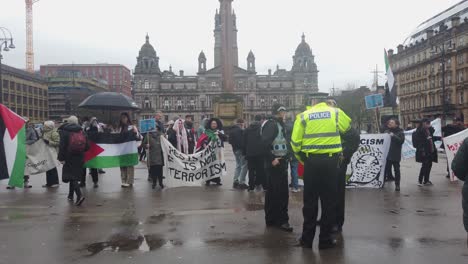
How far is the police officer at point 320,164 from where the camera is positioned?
546 centimetres

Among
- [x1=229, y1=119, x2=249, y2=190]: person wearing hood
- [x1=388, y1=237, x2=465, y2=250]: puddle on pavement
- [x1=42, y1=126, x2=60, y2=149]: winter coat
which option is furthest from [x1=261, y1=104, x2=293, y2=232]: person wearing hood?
[x1=42, y1=126, x2=60, y2=149]: winter coat

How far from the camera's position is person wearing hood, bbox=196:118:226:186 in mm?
11156

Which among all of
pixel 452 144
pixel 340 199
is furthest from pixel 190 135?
pixel 452 144

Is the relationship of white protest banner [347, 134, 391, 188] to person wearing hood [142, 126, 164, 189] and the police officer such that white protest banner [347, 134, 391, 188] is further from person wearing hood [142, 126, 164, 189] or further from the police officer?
the police officer

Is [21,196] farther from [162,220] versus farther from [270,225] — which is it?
[270,225]

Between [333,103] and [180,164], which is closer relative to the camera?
[333,103]

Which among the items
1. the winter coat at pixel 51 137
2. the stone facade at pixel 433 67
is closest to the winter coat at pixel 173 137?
the winter coat at pixel 51 137

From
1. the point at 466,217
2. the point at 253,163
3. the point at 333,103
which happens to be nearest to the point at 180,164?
the point at 253,163

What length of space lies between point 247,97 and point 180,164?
117 m

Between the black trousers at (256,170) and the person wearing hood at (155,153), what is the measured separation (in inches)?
81.7

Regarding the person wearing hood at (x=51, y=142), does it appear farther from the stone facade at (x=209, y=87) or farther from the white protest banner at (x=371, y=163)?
the stone facade at (x=209, y=87)

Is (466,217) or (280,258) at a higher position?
(466,217)

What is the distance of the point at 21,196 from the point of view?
31.8ft

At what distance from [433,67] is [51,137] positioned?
210ft
